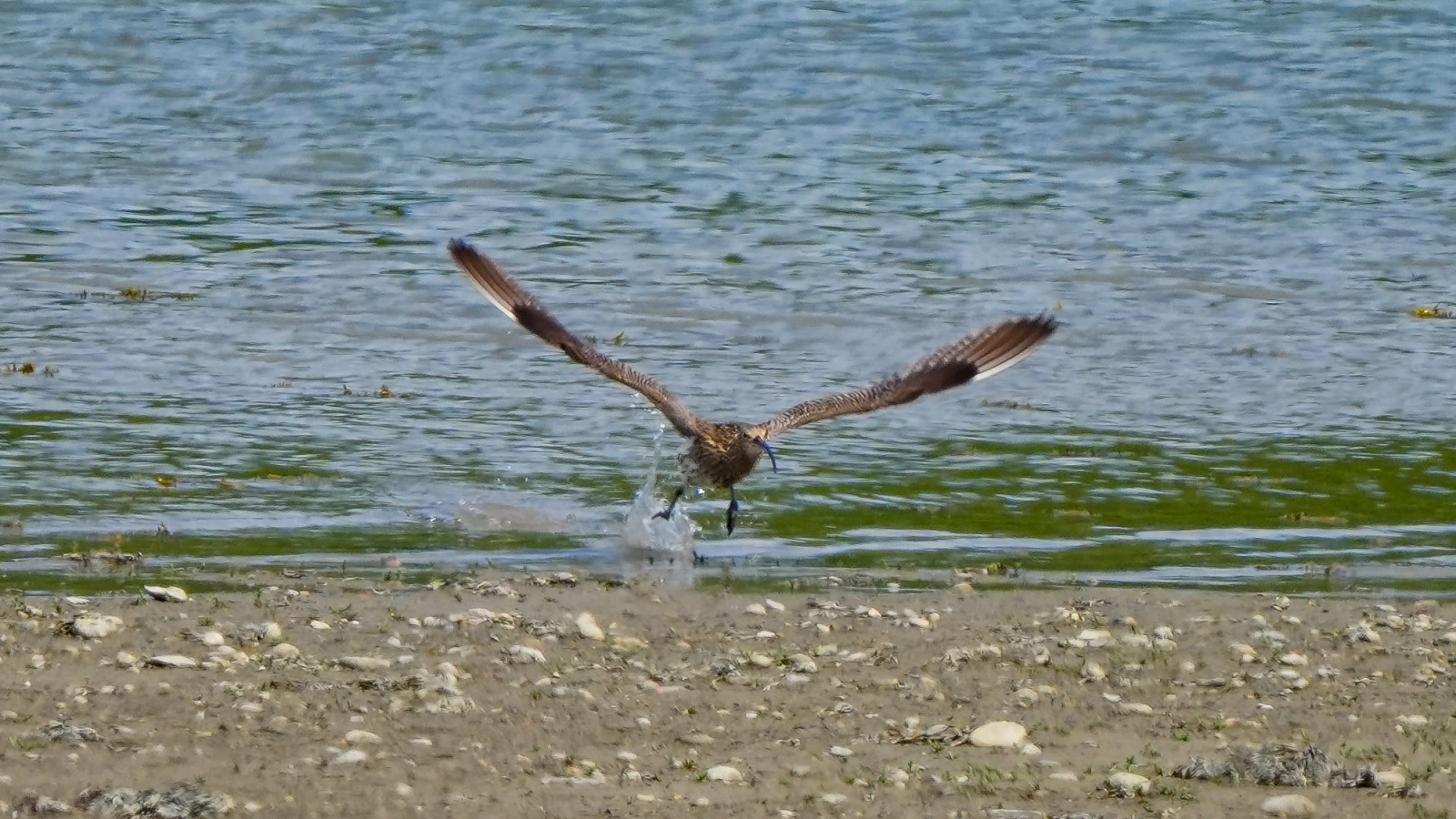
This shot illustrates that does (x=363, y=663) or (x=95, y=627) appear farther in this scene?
(x=95, y=627)

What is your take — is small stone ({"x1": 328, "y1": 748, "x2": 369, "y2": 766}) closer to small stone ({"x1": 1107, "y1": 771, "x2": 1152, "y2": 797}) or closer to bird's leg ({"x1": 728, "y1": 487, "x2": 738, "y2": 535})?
small stone ({"x1": 1107, "y1": 771, "x2": 1152, "y2": 797})

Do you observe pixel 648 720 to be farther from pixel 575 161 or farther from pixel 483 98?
pixel 483 98

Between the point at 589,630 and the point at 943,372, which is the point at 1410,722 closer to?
the point at 589,630

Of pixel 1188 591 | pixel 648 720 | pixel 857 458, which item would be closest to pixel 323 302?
pixel 857 458

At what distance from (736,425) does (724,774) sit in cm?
419

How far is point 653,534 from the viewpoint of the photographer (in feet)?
34.4

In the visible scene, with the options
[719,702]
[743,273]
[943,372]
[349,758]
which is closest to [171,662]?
[349,758]

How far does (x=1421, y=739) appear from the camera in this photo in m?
7.41

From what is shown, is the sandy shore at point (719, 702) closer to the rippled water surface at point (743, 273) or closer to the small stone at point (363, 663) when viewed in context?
the small stone at point (363, 663)

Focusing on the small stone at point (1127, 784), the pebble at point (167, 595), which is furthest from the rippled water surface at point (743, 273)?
the small stone at point (1127, 784)

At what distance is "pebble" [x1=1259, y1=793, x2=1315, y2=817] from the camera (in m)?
6.64

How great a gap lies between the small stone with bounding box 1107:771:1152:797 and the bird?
12.2 feet

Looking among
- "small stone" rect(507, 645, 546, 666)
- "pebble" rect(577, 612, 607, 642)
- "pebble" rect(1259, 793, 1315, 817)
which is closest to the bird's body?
"pebble" rect(577, 612, 607, 642)

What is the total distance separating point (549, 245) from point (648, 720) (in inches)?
425
